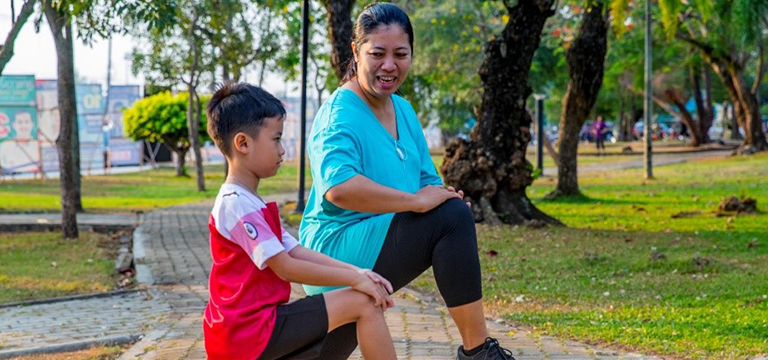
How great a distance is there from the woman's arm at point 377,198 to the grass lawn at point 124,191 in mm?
13518

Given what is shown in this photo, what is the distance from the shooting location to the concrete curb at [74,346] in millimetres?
5852

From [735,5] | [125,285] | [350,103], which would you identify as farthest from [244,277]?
[735,5]

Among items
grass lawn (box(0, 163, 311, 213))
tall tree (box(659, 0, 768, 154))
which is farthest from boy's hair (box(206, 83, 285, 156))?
tall tree (box(659, 0, 768, 154))

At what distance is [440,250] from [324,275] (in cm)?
50

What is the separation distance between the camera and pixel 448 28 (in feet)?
91.2

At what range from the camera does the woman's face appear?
157 inches

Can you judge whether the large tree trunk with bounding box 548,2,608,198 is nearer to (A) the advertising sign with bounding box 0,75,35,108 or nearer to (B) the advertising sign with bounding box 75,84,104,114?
(A) the advertising sign with bounding box 0,75,35,108

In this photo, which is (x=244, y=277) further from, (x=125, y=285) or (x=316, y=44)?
(x=316, y=44)

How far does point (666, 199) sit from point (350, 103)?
12692mm

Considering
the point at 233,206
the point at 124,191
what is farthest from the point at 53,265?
the point at 124,191

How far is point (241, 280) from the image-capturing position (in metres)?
3.44

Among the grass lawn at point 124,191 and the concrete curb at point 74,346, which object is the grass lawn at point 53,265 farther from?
the grass lawn at point 124,191

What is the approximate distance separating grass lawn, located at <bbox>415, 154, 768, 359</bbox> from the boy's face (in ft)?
8.43

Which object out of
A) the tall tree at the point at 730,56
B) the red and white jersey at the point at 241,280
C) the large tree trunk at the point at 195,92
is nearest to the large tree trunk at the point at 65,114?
the large tree trunk at the point at 195,92
